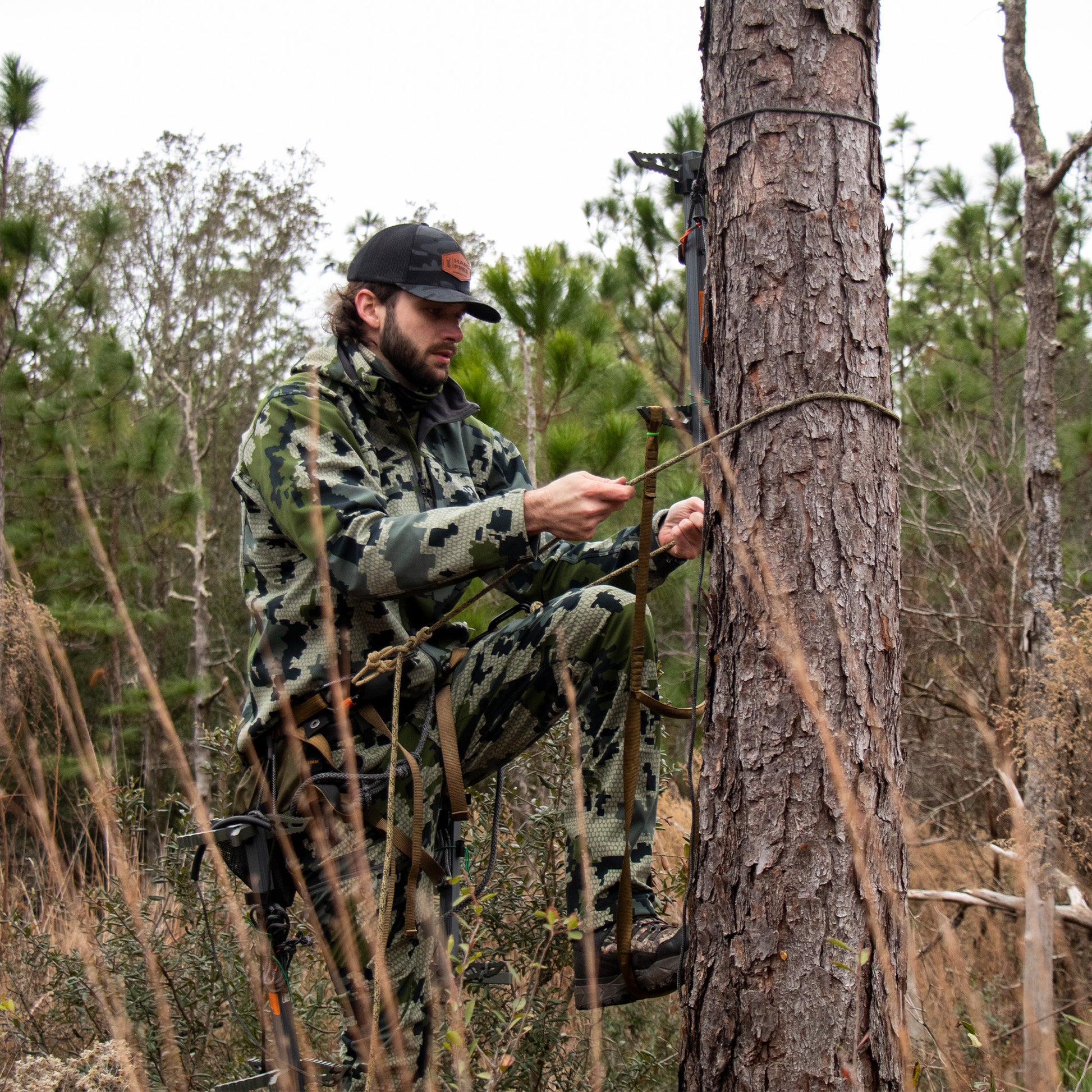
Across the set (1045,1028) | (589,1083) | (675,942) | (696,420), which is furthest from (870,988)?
(696,420)

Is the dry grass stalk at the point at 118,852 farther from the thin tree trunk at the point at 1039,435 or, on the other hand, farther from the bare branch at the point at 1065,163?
the bare branch at the point at 1065,163

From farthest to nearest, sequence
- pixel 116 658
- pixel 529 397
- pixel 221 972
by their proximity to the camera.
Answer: pixel 116 658 → pixel 529 397 → pixel 221 972

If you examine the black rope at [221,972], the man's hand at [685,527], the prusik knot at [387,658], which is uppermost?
the man's hand at [685,527]

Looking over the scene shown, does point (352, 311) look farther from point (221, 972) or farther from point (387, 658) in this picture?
point (221, 972)

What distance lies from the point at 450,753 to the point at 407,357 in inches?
38.8

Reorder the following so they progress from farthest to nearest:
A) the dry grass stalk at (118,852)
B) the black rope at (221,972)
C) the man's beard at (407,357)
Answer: the black rope at (221,972)
the man's beard at (407,357)
the dry grass stalk at (118,852)

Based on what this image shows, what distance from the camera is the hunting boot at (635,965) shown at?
1.96 meters

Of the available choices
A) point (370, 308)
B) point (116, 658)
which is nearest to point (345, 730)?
point (370, 308)

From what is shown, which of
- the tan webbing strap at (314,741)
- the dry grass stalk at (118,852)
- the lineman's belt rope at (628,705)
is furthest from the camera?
the tan webbing strap at (314,741)

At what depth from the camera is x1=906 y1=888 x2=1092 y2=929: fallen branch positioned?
3.99m

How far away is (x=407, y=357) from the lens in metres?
2.58

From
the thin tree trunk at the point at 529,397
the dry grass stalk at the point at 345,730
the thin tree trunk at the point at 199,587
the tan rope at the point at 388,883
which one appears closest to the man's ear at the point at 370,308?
the dry grass stalk at the point at 345,730

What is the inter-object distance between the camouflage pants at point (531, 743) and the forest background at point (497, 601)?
0.23 meters

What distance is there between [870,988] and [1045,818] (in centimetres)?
272
